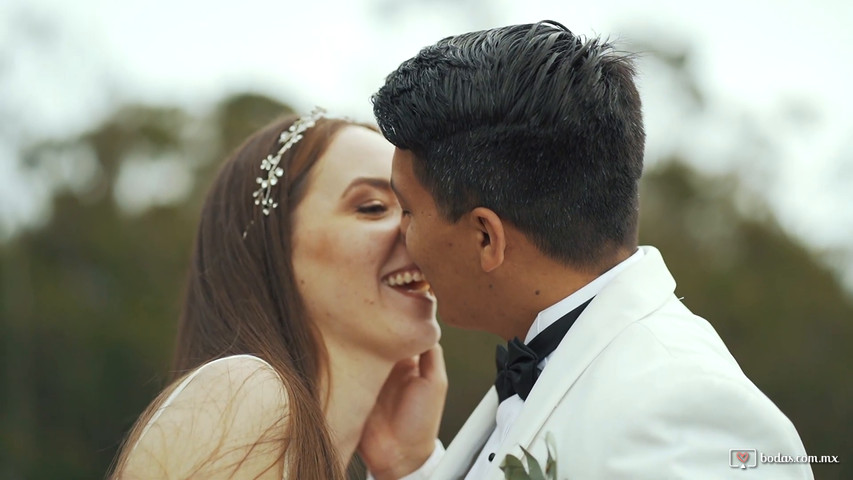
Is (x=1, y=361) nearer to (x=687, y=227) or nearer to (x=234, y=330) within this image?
(x=687, y=227)

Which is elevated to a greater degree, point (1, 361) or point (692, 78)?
point (692, 78)

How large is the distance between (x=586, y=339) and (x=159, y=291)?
1143cm

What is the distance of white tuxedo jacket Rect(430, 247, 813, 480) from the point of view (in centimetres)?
229

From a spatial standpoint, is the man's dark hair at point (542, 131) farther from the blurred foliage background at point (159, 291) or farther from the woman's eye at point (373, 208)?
the blurred foliage background at point (159, 291)

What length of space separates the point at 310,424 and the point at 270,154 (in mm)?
1490

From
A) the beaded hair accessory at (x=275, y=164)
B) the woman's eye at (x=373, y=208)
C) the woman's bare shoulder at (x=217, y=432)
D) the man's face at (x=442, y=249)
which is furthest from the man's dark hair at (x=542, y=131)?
the beaded hair accessory at (x=275, y=164)

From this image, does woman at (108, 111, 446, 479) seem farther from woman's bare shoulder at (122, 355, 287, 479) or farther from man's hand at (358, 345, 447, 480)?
woman's bare shoulder at (122, 355, 287, 479)

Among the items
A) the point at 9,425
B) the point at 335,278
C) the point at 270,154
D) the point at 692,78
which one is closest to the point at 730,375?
the point at 335,278

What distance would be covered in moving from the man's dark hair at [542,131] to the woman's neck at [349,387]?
121 centimetres

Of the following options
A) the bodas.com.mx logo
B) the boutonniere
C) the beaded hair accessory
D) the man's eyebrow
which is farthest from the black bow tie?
the beaded hair accessory

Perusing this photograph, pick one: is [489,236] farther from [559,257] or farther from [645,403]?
[645,403]

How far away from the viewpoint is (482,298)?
122 inches

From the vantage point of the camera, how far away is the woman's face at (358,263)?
3.84 meters

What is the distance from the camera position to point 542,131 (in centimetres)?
276
